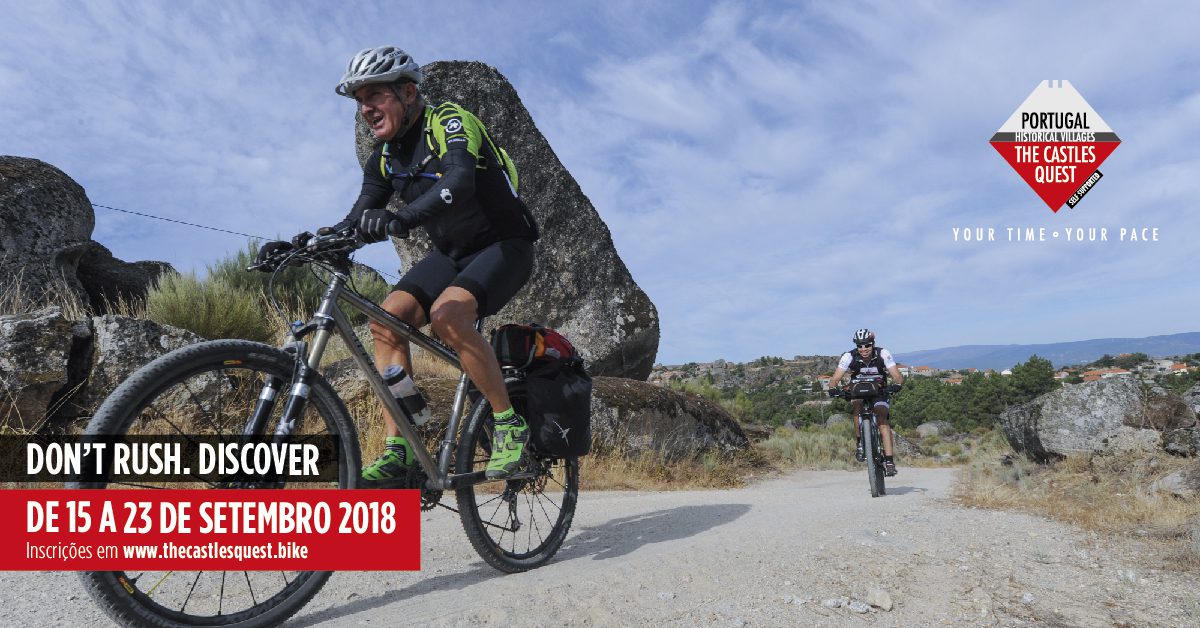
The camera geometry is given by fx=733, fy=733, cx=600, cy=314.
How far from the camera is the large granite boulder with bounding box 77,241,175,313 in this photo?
12523 mm

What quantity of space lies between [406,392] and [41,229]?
35.0 feet

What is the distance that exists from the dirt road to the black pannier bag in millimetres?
666

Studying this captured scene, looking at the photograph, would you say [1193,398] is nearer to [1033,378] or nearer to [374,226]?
[374,226]

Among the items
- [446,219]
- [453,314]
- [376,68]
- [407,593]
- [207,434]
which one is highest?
[376,68]

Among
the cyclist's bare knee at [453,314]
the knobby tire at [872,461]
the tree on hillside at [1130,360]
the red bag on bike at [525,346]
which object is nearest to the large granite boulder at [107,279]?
the red bag on bike at [525,346]

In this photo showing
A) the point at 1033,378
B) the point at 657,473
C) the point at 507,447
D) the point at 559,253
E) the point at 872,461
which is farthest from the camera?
the point at 1033,378

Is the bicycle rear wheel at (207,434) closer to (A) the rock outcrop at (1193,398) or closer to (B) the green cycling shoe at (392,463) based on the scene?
(B) the green cycling shoe at (392,463)

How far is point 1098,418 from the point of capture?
10203 millimetres

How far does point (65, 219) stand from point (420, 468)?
11124mm

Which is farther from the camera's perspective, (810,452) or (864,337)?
(810,452)

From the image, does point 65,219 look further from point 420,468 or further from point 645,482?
point 420,468

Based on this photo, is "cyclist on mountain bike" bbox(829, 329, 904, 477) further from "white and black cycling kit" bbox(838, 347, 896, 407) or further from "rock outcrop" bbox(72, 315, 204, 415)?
"rock outcrop" bbox(72, 315, 204, 415)

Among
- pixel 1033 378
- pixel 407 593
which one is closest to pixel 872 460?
pixel 407 593

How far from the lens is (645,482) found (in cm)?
908
